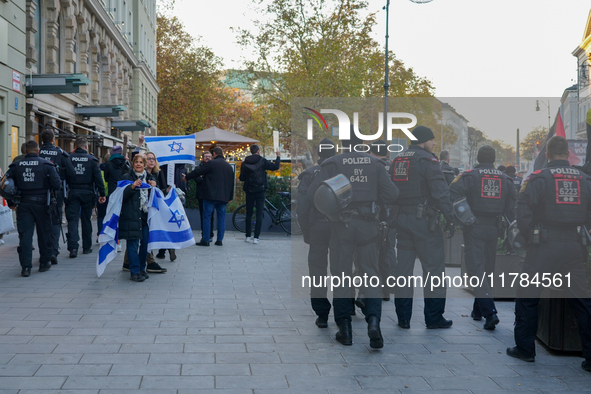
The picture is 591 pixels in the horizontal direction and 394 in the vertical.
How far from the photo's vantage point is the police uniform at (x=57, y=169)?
9672 millimetres

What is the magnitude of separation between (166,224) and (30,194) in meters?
1.85

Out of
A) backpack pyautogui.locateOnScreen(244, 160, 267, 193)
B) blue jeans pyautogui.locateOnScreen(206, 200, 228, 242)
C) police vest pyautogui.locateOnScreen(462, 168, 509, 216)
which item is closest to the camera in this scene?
police vest pyautogui.locateOnScreen(462, 168, 509, 216)

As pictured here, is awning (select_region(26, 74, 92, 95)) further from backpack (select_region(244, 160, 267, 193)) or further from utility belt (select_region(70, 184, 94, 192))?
utility belt (select_region(70, 184, 94, 192))

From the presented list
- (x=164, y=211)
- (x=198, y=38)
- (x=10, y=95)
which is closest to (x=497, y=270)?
(x=164, y=211)

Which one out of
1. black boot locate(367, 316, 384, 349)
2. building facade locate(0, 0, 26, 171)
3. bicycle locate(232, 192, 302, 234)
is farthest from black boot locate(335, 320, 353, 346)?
building facade locate(0, 0, 26, 171)

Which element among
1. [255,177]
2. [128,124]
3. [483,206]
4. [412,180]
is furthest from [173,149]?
[128,124]

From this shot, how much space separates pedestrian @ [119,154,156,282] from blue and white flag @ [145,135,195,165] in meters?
1.46

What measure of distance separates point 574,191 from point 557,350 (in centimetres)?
135

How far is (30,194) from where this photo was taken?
28.1 ft

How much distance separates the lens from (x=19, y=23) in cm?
1634

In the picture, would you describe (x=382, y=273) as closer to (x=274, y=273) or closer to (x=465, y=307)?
(x=465, y=307)

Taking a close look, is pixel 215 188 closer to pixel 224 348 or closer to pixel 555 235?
pixel 224 348

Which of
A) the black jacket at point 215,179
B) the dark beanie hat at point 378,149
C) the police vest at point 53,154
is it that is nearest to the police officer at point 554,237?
the dark beanie hat at point 378,149

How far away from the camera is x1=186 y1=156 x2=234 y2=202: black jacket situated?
12.5 metres
